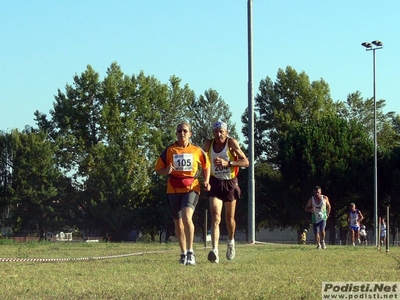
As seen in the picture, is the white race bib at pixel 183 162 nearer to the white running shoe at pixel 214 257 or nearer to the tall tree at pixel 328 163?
the white running shoe at pixel 214 257

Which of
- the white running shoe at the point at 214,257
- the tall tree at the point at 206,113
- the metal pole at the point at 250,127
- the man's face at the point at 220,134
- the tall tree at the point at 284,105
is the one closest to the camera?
the white running shoe at the point at 214,257

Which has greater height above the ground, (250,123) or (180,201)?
(250,123)

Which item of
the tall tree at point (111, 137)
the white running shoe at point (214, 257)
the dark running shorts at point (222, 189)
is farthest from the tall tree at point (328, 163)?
the white running shoe at point (214, 257)

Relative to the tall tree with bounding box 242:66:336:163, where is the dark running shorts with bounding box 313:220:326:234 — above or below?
below

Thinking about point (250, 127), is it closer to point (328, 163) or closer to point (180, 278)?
point (180, 278)

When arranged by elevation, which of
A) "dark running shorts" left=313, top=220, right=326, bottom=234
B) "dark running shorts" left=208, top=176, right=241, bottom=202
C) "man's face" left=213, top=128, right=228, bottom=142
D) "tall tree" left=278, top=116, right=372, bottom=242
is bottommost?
"dark running shorts" left=313, top=220, right=326, bottom=234

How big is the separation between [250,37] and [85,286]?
20712mm

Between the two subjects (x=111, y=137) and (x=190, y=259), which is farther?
(x=111, y=137)

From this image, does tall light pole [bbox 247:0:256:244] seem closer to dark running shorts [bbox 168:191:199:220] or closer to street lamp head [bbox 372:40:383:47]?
dark running shorts [bbox 168:191:199:220]

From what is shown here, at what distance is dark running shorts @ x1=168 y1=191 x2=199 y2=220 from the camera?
12.0 metres

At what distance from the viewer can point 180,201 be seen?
1209cm

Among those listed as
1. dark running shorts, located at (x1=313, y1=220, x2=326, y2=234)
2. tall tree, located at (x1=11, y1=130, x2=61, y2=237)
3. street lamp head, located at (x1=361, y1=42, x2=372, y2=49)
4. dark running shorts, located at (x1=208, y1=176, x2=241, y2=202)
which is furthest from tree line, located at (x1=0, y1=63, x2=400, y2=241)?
dark running shorts, located at (x1=208, y1=176, x2=241, y2=202)

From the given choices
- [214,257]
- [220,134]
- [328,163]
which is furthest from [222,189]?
[328,163]

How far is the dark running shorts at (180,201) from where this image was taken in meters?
12.0
